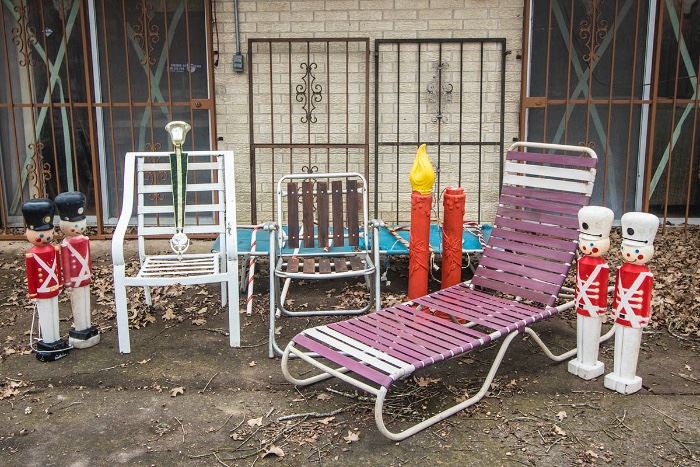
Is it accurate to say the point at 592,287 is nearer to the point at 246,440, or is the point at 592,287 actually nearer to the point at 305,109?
the point at 246,440

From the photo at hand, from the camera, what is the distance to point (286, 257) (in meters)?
4.95

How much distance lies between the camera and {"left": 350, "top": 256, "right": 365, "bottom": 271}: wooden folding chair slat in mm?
4543

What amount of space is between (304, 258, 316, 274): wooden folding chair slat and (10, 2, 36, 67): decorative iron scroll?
3.79 m

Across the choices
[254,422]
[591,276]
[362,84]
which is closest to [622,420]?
[591,276]

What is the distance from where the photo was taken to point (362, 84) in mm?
6777

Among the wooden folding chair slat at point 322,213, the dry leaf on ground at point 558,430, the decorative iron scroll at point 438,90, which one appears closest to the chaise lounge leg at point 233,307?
the wooden folding chair slat at point 322,213

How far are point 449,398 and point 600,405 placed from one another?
755mm

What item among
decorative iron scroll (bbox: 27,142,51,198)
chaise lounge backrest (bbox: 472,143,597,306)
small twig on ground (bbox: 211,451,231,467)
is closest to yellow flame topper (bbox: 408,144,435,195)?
chaise lounge backrest (bbox: 472,143,597,306)

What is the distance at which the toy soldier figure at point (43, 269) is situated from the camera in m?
4.12

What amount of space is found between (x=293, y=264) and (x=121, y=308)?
3.55 ft

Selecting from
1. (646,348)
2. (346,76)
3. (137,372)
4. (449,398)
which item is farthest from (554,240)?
(346,76)

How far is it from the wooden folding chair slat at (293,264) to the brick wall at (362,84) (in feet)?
7.17

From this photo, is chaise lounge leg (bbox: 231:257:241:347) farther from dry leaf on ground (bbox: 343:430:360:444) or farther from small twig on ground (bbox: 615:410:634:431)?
small twig on ground (bbox: 615:410:634:431)

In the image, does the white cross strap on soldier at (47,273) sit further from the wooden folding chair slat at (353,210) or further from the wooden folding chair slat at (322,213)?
the wooden folding chair slat at (353,210)
